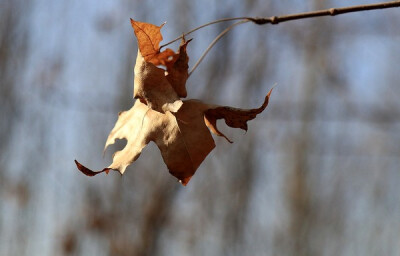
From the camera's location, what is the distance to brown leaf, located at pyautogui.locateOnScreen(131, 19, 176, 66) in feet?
3.47

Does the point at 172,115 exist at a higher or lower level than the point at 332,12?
lower

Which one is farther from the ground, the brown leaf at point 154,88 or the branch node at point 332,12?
the branch node at point 332,12

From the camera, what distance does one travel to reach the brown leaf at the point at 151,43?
106 centimetres

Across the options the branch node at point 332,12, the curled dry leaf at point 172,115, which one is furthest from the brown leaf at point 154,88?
the branch node at point 332,12

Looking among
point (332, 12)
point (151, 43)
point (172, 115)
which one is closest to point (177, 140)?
point (172, 115)

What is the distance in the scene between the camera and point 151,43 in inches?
42.8

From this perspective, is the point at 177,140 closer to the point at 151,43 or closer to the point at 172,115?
the point at 172,115

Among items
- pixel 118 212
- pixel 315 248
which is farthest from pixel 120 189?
pixel 315 248

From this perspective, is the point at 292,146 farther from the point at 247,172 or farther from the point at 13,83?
the point at 13,83

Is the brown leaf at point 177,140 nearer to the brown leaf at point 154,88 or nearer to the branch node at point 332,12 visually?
the brown leaf at point 154,88

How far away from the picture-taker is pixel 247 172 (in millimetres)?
5414

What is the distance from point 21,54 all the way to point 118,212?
1.68m

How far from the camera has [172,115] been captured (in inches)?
43.4

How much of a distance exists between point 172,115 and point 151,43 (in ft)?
0.44
